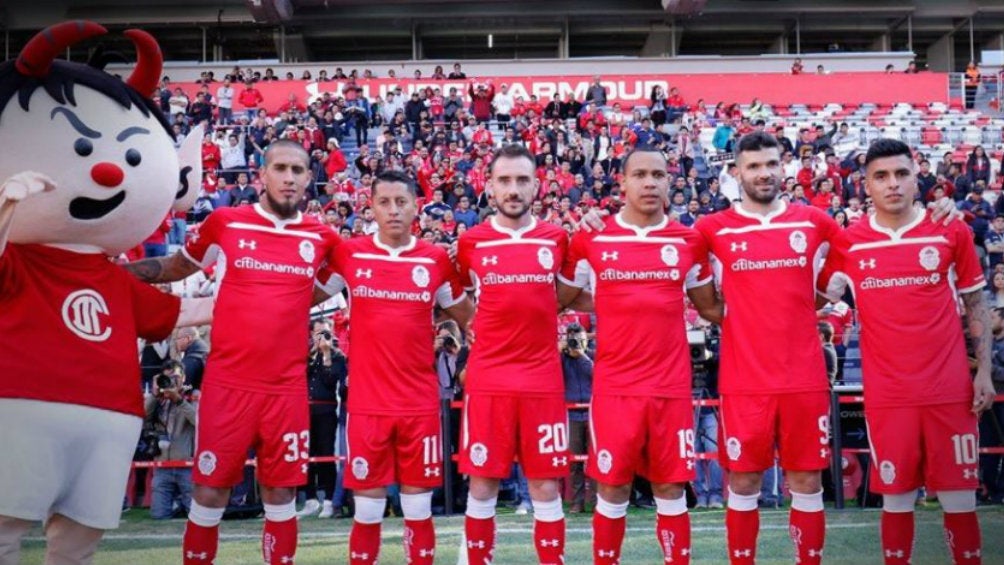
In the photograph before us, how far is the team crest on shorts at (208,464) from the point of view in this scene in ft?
20.0

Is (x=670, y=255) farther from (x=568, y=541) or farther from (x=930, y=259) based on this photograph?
(x=568, y=541)

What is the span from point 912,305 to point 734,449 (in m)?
1.28

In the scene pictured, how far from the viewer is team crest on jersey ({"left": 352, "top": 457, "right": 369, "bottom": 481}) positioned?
20.4 feet

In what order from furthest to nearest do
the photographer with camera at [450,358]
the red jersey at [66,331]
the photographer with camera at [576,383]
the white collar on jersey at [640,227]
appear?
the photographer with camera at [450,358] → the photographer with camera at [576,383] → the white collar on jersey at [640,227] → the red jersey at [66,331]

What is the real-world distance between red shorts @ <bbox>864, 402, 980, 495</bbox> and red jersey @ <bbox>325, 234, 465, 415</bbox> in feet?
Answer: 8.46

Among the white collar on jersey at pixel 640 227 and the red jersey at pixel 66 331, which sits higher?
the white collar on jersey at pixel 640 227

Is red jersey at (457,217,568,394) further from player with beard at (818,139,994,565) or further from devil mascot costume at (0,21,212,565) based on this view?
devil mascot costume at (0,21,212,565)

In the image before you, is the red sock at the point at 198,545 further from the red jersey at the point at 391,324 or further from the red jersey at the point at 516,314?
the red jersey at the point at 516,314

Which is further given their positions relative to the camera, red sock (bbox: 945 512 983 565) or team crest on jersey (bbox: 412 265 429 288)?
team crest on jersey (bbox: 412 265 429 288)

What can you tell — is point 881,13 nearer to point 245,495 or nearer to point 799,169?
point 799,169

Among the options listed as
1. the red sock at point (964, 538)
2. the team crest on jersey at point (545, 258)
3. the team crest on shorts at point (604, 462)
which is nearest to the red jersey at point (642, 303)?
the team crest on jersey at point (545, 258)

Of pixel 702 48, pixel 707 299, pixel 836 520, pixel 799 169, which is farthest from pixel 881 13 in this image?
pixel 707 299

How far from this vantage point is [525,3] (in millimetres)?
35062

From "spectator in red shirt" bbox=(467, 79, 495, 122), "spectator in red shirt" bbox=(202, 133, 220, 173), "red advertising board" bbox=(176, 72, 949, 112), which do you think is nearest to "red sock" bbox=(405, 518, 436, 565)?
"spectator in red shirt" bbox=(202, 133, 220, 173)
